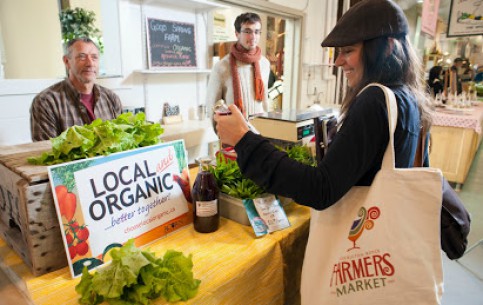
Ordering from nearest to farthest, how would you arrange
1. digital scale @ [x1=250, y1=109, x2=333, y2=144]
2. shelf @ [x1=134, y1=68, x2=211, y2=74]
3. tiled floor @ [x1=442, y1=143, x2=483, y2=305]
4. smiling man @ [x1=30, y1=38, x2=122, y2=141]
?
1. digital scale @ [x1=250, y1=109, x2=333, y2=144]
2. smiling man @ [x1=30, y1=38, x2=122, y2=141]
3. tiled floor @ [x1=442, y1=143, x2=483, y2=305]
4. shelf @ [x1=134, y1=68, x2=211, y2=74]

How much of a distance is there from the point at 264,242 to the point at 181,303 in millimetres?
359

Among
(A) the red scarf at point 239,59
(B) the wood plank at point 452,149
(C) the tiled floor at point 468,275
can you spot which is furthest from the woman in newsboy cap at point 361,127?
(B) the wood plank at point 452,149

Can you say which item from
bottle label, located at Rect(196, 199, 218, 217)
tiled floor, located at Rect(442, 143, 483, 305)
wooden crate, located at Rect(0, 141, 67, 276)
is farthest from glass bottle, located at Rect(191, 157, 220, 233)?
tiled floor, located at Rect(442, 143, 483, 305)

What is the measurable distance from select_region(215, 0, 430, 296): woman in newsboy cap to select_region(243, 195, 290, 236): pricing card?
0.27m

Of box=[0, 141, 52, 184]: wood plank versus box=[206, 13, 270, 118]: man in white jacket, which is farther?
box=[206, 13, 270, 118]: man in white jacket

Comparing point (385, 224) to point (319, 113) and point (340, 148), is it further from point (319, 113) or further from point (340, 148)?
point (319, 113)

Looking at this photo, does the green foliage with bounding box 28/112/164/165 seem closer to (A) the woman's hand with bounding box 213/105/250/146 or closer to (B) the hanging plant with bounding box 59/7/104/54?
(A) the woman's hand with bounding box 213/105/250/146

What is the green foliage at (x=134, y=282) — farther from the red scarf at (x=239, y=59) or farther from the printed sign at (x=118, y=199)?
the red scarf at (x=239, y=59)

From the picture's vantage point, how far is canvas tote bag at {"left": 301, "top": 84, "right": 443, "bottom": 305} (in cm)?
79

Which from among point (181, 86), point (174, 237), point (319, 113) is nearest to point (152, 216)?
point (174, 237)

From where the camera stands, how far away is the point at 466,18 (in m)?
5.14

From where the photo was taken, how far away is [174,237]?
105 centimetres

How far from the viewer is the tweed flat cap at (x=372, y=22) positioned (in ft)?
2.65

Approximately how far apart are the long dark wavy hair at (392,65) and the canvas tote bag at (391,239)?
0.10 m
